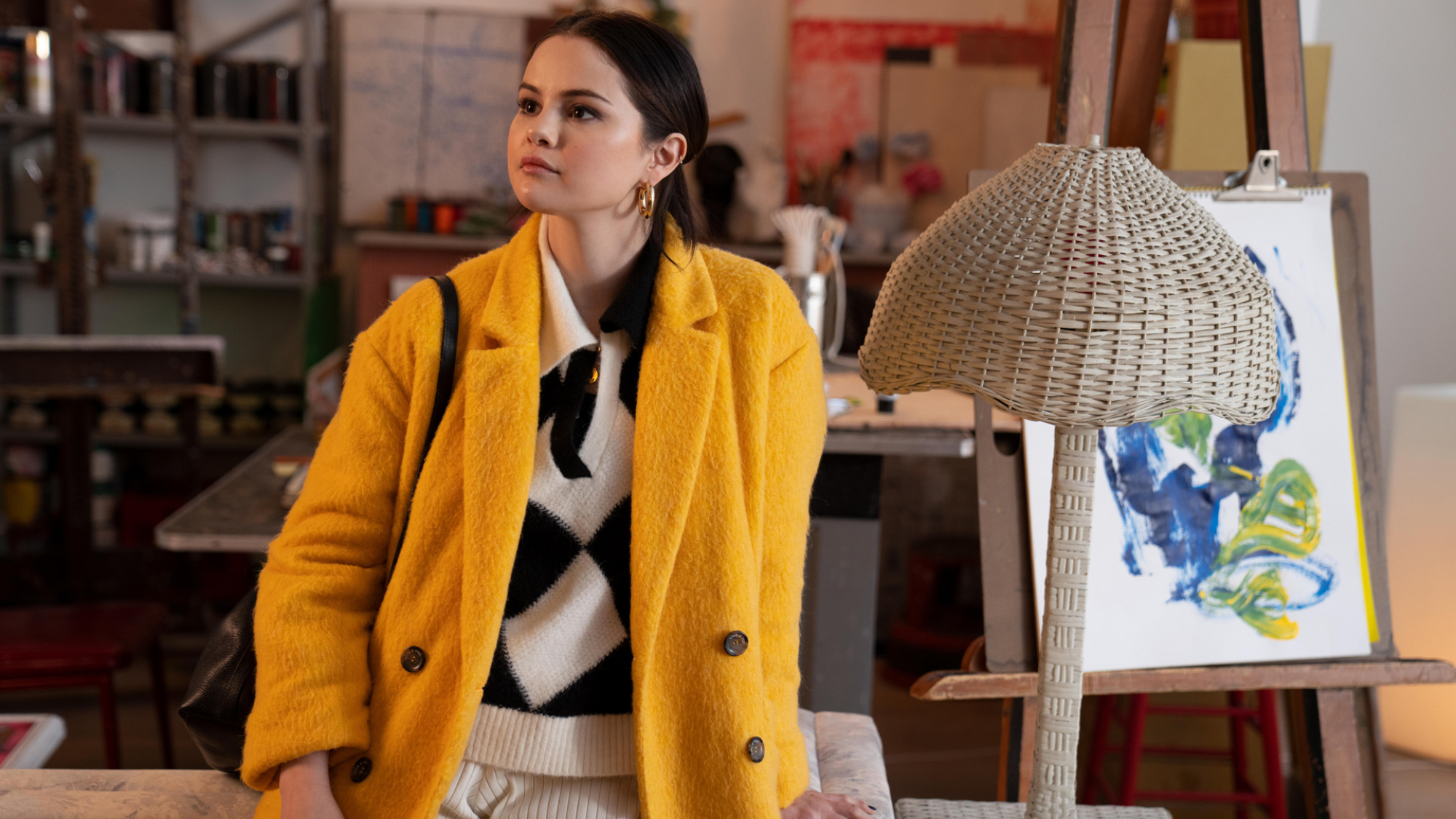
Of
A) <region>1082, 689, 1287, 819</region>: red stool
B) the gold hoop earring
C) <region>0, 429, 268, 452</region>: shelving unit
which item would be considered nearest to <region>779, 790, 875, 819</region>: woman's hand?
the gold hoop earring

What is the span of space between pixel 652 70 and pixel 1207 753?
2.06 meters

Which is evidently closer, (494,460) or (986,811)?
(494,460)

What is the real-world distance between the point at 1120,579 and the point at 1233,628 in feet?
0.61

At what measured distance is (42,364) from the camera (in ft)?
11.4

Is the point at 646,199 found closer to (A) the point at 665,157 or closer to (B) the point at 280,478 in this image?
(A) the point at 665,157

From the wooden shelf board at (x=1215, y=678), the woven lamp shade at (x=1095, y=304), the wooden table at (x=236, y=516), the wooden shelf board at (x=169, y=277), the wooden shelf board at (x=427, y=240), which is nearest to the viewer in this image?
the woven lamp shade at (x=1095, y=304)

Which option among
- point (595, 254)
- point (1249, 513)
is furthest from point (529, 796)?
point (1249, 513)

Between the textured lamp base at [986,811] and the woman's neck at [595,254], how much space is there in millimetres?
755

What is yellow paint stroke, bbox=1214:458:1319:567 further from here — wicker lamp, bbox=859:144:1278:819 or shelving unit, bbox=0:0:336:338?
shelving unit, bbox=0:0:336:338

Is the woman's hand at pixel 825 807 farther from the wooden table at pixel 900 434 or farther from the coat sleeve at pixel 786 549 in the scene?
the wooden table at pixel 900 434

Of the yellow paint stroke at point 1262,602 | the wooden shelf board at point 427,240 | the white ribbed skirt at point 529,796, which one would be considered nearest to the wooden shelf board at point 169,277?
the wooden shelf board at point 427,240

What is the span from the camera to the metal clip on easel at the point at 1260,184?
5.55ft

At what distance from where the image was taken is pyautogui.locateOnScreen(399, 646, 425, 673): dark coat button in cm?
117

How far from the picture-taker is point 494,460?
1.16 m
